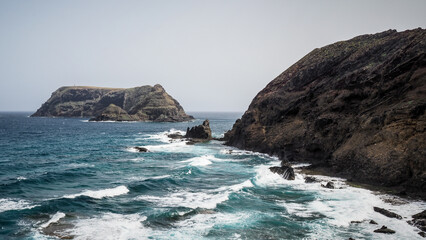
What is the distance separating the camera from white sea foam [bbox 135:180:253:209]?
25.9m

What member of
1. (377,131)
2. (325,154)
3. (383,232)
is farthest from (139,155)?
(383,232)

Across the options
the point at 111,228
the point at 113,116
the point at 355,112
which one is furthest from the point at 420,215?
the point at 113,116

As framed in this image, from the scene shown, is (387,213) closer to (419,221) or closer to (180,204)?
(419,221)

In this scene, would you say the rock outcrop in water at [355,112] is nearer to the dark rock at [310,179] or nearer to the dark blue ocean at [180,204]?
the dark rock at [310,179]

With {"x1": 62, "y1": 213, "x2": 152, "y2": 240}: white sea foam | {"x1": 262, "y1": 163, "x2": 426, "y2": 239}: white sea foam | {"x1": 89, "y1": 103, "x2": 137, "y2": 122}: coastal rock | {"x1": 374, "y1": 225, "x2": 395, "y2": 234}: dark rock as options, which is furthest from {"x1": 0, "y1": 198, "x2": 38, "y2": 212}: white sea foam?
{"x1": 89, "y1": 103, "x2": 137, "y2": 122}: coastal rock

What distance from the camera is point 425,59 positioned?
32.6 m

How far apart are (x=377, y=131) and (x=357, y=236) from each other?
16885 millimetres

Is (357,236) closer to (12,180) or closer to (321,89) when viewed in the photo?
(321,89)

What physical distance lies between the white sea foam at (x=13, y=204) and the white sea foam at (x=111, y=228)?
6269mm

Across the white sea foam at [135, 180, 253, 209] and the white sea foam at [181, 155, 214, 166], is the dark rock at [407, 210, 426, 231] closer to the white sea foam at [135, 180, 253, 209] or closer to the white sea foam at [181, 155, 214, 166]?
the white sea foam at [135, 180, 253, 209]

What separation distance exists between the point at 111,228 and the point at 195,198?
30.3 feet

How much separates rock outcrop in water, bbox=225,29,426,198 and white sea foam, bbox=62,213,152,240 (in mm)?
22817

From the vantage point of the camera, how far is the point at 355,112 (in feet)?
125

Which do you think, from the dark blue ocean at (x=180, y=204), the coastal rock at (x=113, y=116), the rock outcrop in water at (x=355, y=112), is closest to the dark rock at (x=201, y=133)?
the rock outcrop in water at (x=355, y=112)
